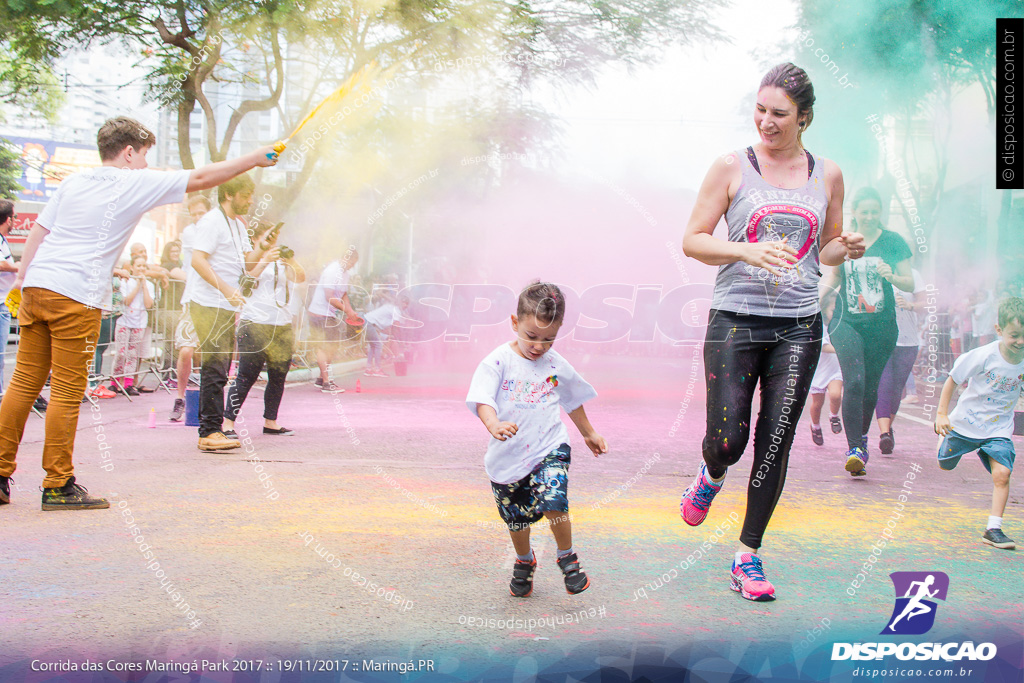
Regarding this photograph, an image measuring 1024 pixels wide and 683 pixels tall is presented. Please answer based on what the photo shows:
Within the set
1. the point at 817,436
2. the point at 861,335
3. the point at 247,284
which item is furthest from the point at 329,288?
the point at 817,436

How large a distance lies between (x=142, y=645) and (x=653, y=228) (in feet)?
9.01

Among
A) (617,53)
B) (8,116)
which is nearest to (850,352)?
(617,53)

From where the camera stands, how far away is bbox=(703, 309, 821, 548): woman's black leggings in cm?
284

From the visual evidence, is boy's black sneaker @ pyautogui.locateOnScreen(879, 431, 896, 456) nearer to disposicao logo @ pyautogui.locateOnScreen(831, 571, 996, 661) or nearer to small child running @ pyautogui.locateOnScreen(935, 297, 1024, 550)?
small child running @ pyautogui.locateOnScreen(935, 297, 1024, 550)

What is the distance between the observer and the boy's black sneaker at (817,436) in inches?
242

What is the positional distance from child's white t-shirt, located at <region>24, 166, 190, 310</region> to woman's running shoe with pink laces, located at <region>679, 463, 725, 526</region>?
2.44 m

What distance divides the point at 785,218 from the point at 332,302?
1.84m

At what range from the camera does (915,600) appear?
255 cm

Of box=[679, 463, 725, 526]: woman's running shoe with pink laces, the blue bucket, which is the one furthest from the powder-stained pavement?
the blue bucket

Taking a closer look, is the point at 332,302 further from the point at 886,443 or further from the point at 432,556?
the point at 886,443

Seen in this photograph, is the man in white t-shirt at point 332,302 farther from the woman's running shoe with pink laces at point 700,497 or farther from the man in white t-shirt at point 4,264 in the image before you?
the man in white t-shirt at point 4,264

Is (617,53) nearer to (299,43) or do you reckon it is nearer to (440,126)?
(440,126)

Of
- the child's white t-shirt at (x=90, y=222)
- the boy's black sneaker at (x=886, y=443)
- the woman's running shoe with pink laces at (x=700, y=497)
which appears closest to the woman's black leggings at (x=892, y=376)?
the boy's black sneaker at (x=886, y=443)

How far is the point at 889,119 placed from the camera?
154 inches
